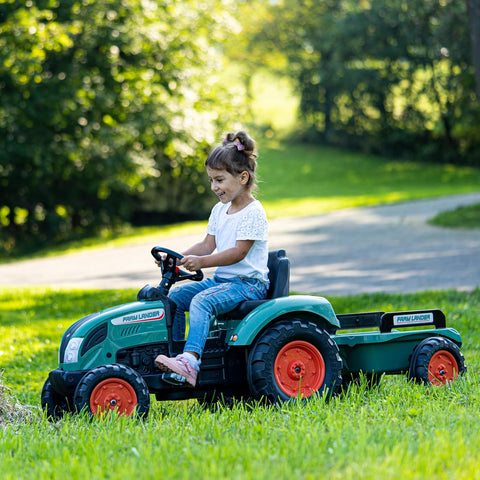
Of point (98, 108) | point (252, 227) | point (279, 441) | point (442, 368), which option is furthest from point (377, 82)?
point (279, 441)

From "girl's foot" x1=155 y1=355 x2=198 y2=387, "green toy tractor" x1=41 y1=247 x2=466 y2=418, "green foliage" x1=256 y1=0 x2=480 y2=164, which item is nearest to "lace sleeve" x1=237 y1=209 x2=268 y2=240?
"green toy tractor" x1=41 y1=247 x2=466 y2=418

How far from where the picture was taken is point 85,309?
409 inches

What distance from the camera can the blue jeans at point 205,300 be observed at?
4789 mm

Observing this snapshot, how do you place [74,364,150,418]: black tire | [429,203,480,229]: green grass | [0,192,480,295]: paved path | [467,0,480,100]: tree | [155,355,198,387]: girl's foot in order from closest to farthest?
[74,364,150,418]: black tire, [155,355,198,387]: girl's foot, [0,192,480,295]: paved path, [467,0,480,100]: tree, [429,203,480,229]: green grass

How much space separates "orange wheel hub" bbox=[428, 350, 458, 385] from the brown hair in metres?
1.73

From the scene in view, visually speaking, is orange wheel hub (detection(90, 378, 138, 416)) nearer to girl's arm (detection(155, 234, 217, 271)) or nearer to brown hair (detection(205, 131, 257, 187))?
girl's arm (detection(155, 234, 217, 271))

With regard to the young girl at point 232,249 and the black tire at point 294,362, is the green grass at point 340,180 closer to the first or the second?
the young girl at point 232,249

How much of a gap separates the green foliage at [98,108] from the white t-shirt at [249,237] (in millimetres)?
11824

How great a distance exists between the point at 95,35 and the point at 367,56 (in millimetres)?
22997

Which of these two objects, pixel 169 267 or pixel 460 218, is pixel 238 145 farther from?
pixel 460 218

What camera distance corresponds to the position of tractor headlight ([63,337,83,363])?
187 inches

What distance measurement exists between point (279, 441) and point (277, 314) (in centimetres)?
124

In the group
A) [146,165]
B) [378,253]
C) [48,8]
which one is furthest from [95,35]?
[378,253]

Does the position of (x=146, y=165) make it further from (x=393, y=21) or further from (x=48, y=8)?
(x=393, y=21)
